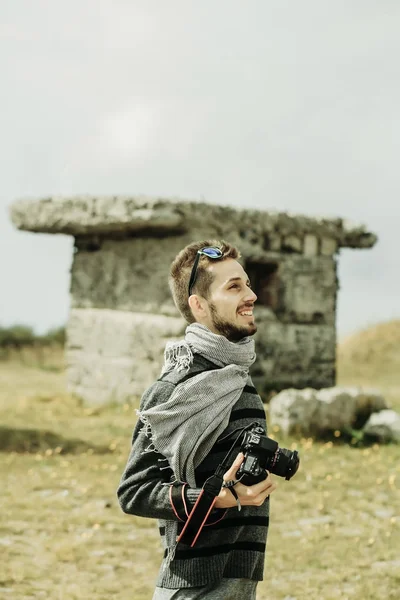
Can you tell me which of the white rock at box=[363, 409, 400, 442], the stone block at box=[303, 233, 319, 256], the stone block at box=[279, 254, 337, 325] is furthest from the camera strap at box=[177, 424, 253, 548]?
the stone block at box=[303, 233, 319, 256]

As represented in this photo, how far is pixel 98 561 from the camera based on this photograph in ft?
15.0

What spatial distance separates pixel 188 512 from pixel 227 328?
1.77 feet

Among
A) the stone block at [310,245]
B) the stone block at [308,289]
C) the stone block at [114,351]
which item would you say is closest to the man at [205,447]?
the stone block at [114,351]

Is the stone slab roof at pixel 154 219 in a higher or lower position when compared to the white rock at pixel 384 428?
higher

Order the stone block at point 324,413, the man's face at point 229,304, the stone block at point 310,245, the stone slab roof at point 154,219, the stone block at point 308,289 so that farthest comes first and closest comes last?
the stone block at point 310,245 < the stone block at point 308,289 < the stone slab roof at point 154,219 < the stone block at point 324,413 < the man's face at point 229,304

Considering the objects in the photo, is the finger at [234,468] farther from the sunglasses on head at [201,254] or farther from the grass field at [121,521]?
the grass field at [121,521]

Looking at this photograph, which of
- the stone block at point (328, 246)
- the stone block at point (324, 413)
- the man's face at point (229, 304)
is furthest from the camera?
the stone block at point (328, 246)

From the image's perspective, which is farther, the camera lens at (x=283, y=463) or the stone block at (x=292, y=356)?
the stone block at (x=292, y=356)

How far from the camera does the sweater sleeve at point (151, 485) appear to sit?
2.15m

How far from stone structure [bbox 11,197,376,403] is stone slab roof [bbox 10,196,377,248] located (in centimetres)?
1

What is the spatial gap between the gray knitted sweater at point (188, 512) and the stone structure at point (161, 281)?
595 centimetres

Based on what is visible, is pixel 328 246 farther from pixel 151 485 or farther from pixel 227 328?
pixel 151 485

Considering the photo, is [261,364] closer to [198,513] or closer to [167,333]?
[167,333]

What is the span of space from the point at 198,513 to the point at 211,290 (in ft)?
2.10
